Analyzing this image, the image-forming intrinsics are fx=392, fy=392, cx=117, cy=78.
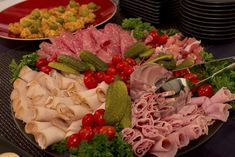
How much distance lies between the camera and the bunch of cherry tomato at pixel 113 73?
4.50ft

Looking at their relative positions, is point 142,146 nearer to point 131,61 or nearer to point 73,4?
point 131,61

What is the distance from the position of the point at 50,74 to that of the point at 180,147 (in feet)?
2.00

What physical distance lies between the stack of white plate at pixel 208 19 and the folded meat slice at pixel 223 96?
54 centimetres

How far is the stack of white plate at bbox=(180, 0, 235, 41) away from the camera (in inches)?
66.5

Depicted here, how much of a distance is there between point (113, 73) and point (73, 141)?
1.21 feet

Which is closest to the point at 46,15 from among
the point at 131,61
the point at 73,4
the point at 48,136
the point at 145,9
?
the point at 73,4

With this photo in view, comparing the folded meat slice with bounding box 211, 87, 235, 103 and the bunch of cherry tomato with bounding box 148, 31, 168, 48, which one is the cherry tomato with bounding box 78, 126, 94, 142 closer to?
the folded meat slice with bounding box 211, 87, 235, 103

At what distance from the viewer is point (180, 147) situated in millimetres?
1109

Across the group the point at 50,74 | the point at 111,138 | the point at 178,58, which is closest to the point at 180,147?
the point at 111,138

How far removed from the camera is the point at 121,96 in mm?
1234

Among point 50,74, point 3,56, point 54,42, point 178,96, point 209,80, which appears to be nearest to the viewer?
point 178,96

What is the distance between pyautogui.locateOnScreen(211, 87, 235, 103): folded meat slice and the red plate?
86 cm

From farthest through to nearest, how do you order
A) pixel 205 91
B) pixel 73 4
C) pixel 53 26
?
pixel 73 4 < pixel 53 26 < pixel 205 91

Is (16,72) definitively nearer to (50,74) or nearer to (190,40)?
(50,74)
